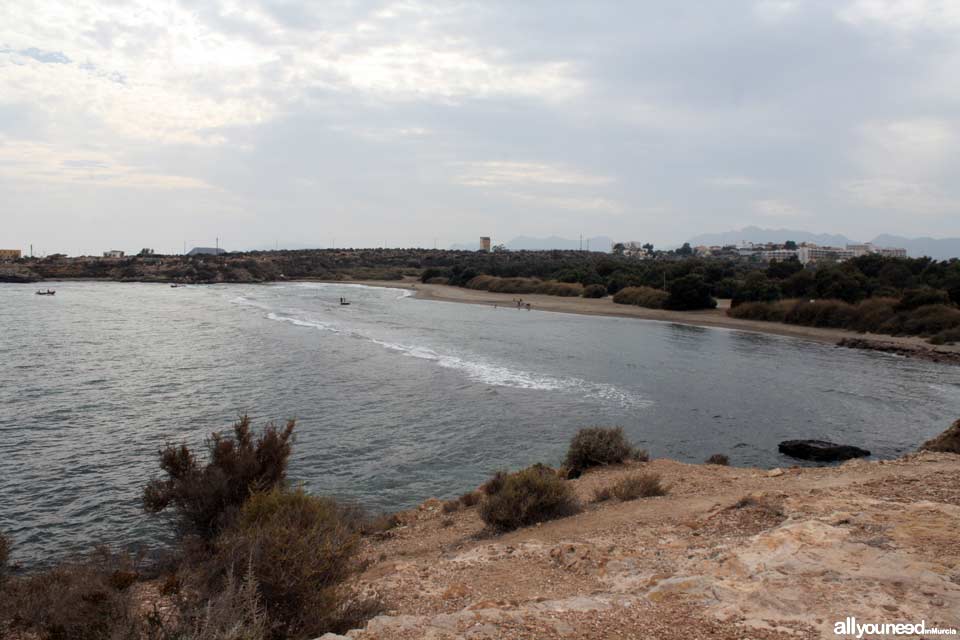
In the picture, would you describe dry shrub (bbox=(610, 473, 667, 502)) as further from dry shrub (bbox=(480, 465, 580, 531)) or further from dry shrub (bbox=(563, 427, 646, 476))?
dry shrub (bbox=(563, 427, 646, 476))

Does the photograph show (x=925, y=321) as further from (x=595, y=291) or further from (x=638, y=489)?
(x=638, y=489)

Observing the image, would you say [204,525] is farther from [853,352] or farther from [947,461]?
[853,352]

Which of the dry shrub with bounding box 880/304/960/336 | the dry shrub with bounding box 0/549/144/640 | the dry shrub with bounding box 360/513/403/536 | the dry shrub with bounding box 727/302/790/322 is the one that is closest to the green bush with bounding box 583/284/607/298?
the dry shrub with bounding box 727/302/790/322

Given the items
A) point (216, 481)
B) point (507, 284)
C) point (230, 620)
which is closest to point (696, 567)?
point (230, 620)

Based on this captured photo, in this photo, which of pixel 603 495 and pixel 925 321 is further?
pixel 925 321

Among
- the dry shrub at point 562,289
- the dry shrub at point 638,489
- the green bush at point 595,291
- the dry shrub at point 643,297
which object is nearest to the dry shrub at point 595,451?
the dry shrub at point 638,489

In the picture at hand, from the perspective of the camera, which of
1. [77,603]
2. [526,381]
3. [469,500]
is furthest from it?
[526,381]

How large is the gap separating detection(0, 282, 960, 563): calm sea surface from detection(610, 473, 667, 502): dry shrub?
4160 mm

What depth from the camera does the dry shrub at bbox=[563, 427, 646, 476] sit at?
47.7 ft

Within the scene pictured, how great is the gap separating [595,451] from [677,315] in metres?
43.8

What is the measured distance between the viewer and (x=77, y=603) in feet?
19.8

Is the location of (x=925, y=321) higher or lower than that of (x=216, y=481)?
higher

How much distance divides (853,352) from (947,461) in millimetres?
27636

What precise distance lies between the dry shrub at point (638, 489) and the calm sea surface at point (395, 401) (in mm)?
4160
